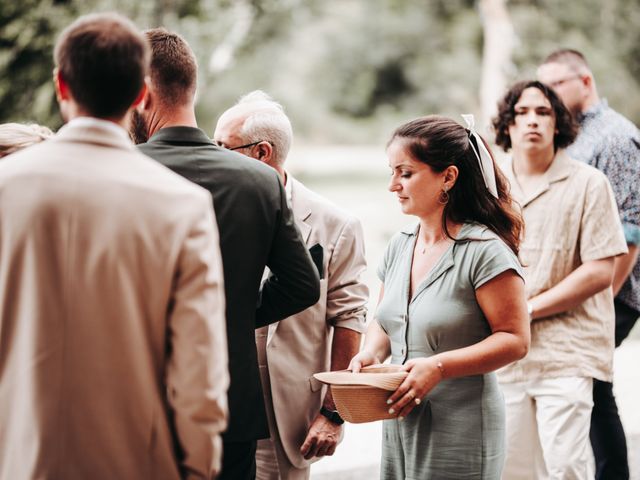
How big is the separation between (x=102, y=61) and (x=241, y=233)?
754mm

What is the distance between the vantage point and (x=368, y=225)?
1903 centimetres

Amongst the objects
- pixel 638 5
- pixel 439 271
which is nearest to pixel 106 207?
pixel 439 271

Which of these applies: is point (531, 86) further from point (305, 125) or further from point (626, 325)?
point (305, 125)

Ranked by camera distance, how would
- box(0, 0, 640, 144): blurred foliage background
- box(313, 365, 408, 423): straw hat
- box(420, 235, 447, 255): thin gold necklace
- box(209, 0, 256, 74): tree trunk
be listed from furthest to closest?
box(209, 0, 256, 74): tree trunk < box(0, 0, 640, 144): blurred foliage background < box(420, 235, 447, 255): thin gold necklace < box(313, 365, 408, 423): straw hat

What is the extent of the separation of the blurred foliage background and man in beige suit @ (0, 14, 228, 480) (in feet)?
10.3

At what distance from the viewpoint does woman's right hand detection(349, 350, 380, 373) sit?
9.29 ft

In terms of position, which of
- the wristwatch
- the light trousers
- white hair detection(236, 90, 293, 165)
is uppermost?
white hair detection(236, 90, 293, 165)

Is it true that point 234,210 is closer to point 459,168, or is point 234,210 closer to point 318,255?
point 318,255

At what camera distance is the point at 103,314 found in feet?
6.00

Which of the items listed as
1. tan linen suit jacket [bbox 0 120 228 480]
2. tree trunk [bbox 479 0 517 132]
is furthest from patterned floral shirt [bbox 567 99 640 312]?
tree trunk [bbox 479 0 517 132]

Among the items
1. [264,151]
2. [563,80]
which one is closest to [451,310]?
[264,151]

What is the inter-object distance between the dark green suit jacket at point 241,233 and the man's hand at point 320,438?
22.0 inches

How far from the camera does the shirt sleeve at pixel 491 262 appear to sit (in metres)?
2.71

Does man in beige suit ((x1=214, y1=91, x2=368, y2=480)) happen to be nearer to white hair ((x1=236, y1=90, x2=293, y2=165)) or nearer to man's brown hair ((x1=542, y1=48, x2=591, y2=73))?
white hair ((x1=236, y1=90, x2=293, y2=165))
